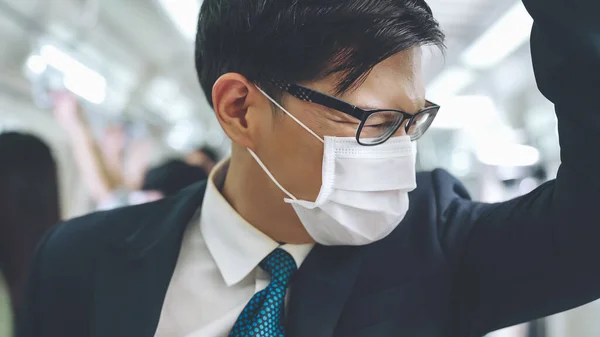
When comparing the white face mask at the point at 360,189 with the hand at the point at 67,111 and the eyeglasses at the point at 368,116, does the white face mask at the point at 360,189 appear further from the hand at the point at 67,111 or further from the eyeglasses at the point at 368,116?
the hand at the point at 67,111

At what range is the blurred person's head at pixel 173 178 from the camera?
278 centimetres

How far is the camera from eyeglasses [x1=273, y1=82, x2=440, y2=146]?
3.77 ft

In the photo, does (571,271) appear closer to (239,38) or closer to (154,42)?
(239,38)

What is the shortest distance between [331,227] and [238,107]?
379 mm

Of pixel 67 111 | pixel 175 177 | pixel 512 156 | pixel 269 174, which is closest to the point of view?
pixel 269 174

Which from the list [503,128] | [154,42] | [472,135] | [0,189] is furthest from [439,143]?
[0,189]

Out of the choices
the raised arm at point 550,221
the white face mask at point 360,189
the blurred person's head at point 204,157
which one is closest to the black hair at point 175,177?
the blurred person's head at point 204,157

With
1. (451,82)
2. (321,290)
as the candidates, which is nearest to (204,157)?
(321,290)

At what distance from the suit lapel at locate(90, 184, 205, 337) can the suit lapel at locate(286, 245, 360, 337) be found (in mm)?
338

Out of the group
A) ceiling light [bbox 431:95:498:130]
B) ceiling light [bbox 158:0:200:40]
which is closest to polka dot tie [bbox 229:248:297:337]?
ceiling light [bbox 158:0:200:40]

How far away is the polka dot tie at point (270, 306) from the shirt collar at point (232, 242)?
0.03m

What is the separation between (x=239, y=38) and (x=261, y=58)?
77 mm

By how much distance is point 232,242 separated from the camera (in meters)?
1.38

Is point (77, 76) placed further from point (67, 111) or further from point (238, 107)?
point (238, 107)
